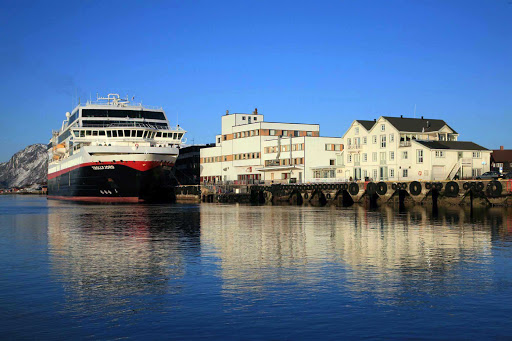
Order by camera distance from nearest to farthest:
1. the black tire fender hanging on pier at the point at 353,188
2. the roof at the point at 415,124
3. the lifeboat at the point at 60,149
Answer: the black tire fender hanging on pier at the point at 353,188 < the roof at the point at 415,124 < the lifeboat at the point at 60,149

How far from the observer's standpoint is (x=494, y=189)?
64125mm

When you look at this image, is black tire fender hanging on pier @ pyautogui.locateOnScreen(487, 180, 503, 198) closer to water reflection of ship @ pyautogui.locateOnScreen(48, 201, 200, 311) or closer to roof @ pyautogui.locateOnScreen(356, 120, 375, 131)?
roof @ pyautogui.locateOnScreen(356, 120, 375, 131)

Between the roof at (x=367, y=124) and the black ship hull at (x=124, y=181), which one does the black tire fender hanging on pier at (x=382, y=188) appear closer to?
the roof at (x=367, y=124)

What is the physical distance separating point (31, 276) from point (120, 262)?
4.07 metres

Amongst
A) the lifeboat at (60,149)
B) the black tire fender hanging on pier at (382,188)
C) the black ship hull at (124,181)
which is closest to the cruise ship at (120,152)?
the black ship hull at (124,181)

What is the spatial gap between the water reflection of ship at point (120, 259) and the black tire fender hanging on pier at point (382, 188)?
40185 mm

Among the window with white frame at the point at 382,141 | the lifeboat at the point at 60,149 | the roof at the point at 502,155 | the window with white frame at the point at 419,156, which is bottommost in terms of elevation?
the window with white frame at the point at 419,156

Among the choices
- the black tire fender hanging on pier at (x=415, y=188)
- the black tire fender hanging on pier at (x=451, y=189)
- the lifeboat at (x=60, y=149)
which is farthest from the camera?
the lifeboat at (x=60, y=149)

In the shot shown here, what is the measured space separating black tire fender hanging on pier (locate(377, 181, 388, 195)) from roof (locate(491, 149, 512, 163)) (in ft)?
125

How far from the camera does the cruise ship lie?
8869 cm

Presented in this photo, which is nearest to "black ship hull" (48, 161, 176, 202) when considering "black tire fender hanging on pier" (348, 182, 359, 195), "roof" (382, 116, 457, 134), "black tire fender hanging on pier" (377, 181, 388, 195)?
"black tire fender hanging on pier" (348, 182, 359, 195)

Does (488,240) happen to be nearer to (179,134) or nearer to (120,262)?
(120,262)

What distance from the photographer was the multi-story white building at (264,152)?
10656 cm

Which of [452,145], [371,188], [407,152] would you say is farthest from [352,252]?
[452,145]
